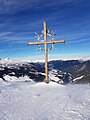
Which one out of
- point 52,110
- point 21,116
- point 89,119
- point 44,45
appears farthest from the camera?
point 44,45

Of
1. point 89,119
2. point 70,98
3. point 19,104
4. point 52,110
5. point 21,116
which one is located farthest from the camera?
point 70,98

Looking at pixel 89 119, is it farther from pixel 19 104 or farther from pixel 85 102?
pixel 19 104

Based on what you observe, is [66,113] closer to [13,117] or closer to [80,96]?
[13,117]

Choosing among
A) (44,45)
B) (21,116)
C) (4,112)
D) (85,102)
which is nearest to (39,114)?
(21,116)

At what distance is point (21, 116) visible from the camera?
37.3 feet

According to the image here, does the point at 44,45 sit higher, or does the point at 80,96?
the point at 44,45

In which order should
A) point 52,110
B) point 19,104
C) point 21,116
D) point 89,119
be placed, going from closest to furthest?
point 89,119 < point 21,116 < point 52,110 < point 19,104

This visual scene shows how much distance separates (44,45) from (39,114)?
46.2 feet

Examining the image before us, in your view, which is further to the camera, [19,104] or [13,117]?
[19,104]

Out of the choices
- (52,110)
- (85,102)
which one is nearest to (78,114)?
(52,110)

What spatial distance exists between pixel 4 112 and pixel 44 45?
1407 cm

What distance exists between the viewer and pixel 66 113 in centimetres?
1182

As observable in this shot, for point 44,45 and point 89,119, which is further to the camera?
point 44,45

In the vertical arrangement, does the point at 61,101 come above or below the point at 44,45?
below
